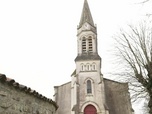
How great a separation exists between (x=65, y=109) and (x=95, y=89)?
241 inches

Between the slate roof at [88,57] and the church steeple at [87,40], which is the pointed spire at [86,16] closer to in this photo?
the church steeple at [87,40]

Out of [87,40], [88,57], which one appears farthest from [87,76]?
[87,40]

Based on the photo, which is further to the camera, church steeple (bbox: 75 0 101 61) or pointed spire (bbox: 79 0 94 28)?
pointed spire (bbox: 79 0 94 28)

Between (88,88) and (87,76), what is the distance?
1865 mm

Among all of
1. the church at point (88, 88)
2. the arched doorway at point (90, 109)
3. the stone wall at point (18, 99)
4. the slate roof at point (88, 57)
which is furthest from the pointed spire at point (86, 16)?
the stone wall at point (18, 99)

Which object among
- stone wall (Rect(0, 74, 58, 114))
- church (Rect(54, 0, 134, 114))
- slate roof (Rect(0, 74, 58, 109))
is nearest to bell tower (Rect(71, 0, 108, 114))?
church (Rect(54, 0, 134, 114))

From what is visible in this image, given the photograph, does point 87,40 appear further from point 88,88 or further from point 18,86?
point 18,86

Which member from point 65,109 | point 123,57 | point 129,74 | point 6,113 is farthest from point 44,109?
point 65,109

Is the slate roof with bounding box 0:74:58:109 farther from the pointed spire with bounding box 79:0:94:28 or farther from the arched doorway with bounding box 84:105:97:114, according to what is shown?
the pointed spire with bounding box 79:0:94:28

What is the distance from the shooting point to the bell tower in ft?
111

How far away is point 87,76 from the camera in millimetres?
35625

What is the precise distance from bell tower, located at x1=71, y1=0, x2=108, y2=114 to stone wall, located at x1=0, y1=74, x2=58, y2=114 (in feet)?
87.1

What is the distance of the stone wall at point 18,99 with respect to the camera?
5500 millimetres

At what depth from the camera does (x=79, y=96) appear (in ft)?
113
